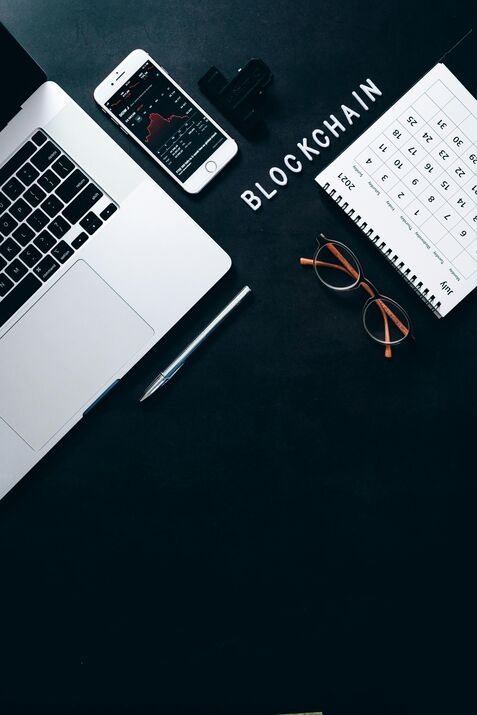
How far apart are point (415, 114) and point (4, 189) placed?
0.61 m

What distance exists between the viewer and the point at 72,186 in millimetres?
979

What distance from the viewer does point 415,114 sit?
102 centimetres

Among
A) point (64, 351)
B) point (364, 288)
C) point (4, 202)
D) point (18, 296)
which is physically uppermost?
point (4, 202)

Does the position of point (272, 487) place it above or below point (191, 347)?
below

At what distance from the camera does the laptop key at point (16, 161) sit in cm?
98

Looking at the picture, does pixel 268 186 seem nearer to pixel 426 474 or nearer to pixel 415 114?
pixel 415 114

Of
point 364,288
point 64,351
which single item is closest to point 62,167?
point 64,351

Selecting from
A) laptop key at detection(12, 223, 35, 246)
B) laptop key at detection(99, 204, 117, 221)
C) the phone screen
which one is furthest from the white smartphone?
laptop key at detection(12, 223, 35, 246)

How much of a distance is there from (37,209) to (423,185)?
Result: 563mm

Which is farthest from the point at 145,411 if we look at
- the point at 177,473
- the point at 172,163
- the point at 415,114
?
the point at 415,114

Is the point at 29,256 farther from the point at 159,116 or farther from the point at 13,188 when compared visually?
the point at 159,116

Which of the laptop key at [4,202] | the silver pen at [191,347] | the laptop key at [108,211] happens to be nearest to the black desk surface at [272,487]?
the silver pen at [191,347]

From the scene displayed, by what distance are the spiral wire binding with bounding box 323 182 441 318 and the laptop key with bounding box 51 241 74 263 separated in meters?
0.38

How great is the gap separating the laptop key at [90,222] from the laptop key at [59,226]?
2 cm
